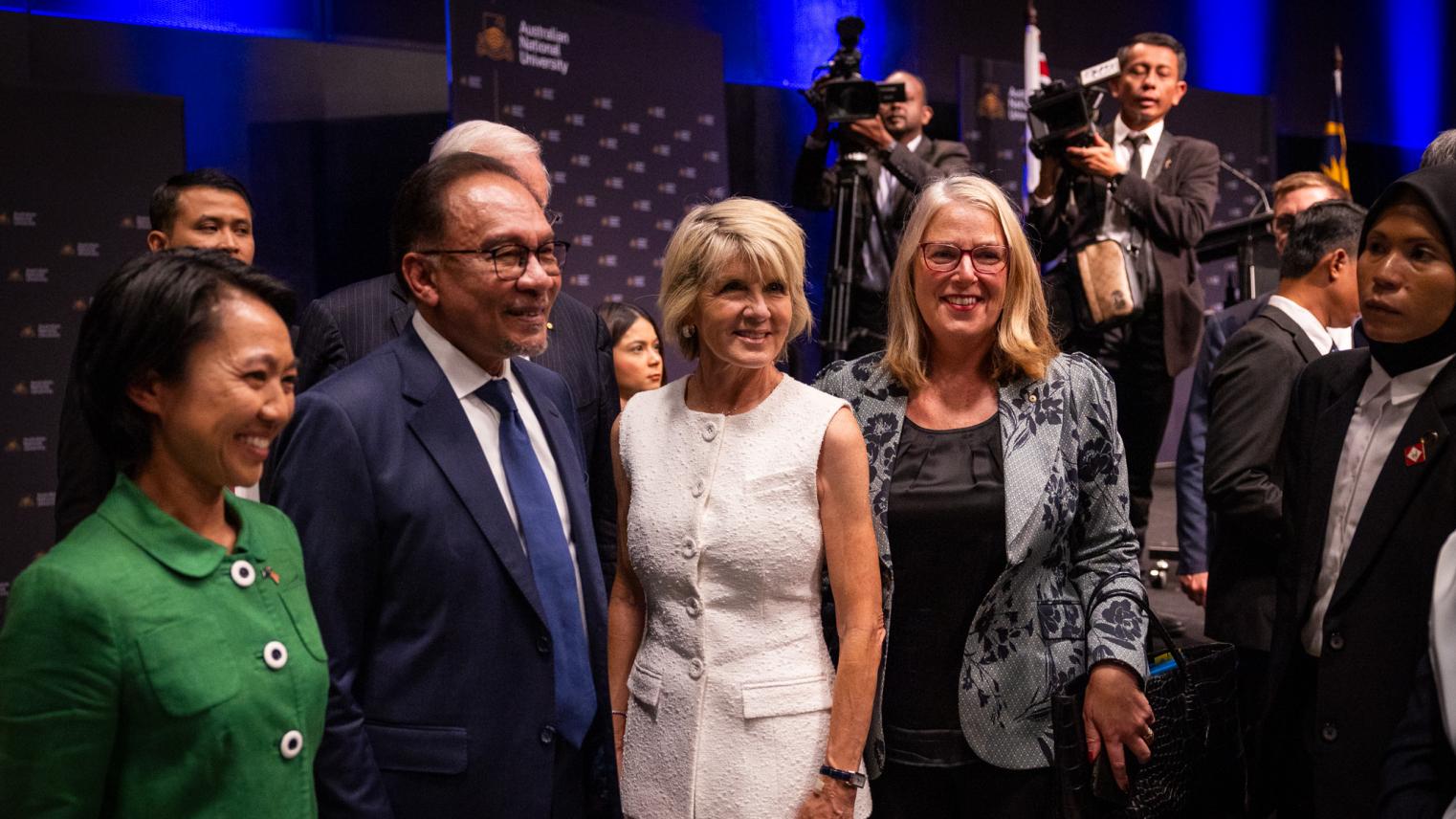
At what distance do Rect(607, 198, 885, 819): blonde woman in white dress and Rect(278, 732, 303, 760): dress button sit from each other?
0.74 metres

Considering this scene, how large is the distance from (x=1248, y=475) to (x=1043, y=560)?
937 millimetres

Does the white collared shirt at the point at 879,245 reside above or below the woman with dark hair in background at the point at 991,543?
above

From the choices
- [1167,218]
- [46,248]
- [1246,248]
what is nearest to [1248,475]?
[1167,218]

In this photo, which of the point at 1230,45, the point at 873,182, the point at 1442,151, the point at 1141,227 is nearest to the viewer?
the point at 1442,151

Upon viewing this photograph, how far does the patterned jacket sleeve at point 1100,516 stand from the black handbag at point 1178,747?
0.9 inches

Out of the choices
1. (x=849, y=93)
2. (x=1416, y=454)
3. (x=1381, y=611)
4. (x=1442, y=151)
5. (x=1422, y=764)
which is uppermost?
(x=849, y=93)

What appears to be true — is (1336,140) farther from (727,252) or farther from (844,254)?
(727,252)

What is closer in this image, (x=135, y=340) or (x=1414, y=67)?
(x=135, y=340)

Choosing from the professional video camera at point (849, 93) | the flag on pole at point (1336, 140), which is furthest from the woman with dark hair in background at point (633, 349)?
the flag on pole at point (1336, 140)

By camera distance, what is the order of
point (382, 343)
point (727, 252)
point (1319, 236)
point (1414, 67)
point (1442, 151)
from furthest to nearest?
point (1414, 67) < point (1319, 236) < point (1442, 151) < point (382, 343) < point (727, 252)

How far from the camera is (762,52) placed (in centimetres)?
636

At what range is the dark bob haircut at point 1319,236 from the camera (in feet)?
10.4

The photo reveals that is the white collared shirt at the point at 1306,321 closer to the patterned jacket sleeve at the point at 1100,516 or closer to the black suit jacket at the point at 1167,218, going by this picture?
the black suit jacket at the point at 1167,218

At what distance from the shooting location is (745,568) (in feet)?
6.38
